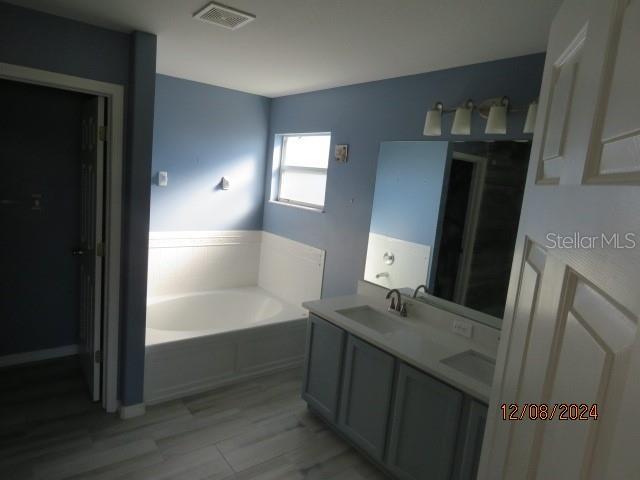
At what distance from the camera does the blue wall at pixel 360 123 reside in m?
2.24

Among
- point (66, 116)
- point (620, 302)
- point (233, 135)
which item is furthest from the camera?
point (233, 135)

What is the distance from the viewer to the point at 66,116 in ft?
10.1

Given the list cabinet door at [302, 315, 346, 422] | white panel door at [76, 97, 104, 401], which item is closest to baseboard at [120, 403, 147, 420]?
white panel door at [76, 97, 104, 401]

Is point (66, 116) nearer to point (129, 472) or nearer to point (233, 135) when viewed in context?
point (233, 135)

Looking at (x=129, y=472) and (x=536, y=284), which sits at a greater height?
(x=536, y=284)

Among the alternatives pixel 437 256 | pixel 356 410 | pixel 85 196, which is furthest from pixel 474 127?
pixel 85 196

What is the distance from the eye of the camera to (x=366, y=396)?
7.51ft

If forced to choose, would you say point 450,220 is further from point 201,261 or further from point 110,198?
point 201,261

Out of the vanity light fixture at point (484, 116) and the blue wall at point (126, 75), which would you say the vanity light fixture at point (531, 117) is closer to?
the vanity light fixture at point (484, 116)

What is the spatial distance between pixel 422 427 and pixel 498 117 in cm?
161

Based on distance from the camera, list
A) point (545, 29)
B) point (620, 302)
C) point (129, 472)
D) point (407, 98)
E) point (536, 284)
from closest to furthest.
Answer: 1. point (620, 302)
2. point (536, 284)
3. point (545, 29)
4. point (129, 472)
5. point (407, 98)

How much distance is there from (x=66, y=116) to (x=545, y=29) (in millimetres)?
3168

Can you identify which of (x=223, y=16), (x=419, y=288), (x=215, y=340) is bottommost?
(x=215, y=340)
